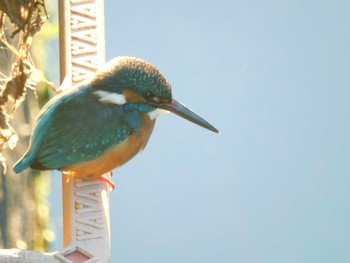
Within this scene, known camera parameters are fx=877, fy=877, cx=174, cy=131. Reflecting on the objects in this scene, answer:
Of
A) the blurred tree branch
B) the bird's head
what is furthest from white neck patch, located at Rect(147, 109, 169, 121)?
the blurred tree branch

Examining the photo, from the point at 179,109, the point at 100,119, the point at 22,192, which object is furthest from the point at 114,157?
the point at 22,192

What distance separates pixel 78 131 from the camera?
7.95 ft

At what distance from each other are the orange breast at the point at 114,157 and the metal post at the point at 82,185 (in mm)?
47

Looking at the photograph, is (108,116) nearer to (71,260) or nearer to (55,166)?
(55,166)

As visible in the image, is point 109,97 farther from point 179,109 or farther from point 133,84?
point 179,109

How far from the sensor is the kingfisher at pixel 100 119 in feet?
7.95

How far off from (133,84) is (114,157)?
0.70ft

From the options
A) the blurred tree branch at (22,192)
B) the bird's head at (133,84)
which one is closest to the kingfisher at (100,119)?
the bird's head at (133,84)

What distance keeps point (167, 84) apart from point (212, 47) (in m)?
1.11

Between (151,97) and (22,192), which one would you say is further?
(22,192)

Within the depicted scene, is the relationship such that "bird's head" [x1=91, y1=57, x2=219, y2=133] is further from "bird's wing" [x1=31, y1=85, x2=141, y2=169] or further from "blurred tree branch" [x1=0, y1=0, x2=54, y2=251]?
"blurred tree branch" [x1=0, y1=0, x2=54, y2=251]

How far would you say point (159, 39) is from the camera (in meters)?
3.48

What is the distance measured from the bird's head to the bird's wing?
4 cm

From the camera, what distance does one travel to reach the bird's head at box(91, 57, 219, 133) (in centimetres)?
241
